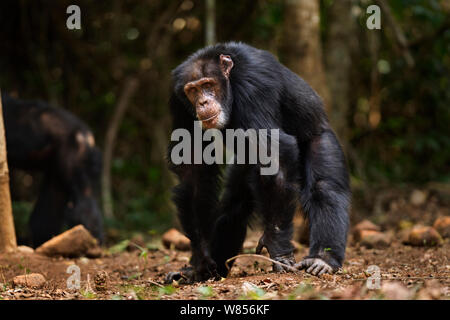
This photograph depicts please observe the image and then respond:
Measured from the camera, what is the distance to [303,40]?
7.21 m

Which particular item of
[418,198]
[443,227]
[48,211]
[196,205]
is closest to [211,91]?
[196,205]

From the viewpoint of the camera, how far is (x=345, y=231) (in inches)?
177

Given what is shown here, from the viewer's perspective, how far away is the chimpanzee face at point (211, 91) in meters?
4.43

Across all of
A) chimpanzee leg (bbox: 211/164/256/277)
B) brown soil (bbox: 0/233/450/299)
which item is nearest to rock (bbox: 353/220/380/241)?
brown soil (bbox: 0/233/450/299)

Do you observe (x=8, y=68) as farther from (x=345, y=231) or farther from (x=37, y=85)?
(x=345, y=231)

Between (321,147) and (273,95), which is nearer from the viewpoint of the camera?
(273,95)

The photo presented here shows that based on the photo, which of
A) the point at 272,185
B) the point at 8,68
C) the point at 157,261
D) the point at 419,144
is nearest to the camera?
the point at 272,185

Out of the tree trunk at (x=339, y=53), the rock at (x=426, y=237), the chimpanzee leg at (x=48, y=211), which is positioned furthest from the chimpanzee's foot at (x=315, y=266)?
the tree trunk at (x=339, y=53)

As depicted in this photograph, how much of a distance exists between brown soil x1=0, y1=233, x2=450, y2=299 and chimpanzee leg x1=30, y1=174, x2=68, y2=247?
1760 mm

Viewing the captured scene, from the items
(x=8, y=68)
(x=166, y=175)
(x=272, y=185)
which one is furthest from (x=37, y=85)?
(x=272, y=185)

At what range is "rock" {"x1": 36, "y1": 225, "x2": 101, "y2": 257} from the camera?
232 inches

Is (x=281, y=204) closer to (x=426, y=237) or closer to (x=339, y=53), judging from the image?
(x=426, y=237)

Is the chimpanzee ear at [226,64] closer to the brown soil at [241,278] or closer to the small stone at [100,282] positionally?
the brown soil at [241,278]
